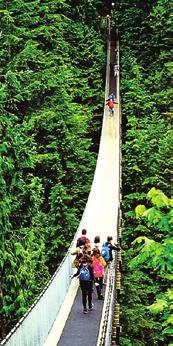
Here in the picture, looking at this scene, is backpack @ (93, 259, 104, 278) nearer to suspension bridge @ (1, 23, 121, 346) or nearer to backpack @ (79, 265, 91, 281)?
suspension bridge @ (1, 23, 121, 346)

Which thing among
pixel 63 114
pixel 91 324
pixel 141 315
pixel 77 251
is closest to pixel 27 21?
pixel 63 114

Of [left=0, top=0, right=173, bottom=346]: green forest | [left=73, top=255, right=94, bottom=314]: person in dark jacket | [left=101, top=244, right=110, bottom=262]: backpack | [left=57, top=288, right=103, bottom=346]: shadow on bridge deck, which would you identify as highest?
[left=0, top=0, right=173, bottom=346]: green forest

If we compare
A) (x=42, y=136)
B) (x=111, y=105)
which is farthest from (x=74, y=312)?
(x=111, y=105)

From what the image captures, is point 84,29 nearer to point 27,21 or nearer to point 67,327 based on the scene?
point 27,21

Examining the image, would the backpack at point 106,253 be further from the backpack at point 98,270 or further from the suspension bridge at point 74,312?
the backpack at point 98,270

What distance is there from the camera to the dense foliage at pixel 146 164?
7418mm

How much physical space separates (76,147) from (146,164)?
2625 mm

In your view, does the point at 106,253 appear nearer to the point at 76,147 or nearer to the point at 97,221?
the point at 97,221

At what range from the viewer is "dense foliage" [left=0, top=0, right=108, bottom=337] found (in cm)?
1397

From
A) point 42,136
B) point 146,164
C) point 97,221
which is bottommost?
point 97,221

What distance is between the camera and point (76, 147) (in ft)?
80.3

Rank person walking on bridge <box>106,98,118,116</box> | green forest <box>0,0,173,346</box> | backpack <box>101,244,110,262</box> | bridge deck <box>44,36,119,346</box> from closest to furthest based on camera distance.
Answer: bridge deck <box>44,36,119,346</box>
backpack <box>101,244,110,262</box>
green forest <box>0,0,173,346</box>
person walking on bridge <box>106,98,118,116</box>

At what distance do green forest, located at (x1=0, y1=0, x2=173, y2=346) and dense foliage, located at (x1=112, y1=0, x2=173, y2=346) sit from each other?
0.12 ft

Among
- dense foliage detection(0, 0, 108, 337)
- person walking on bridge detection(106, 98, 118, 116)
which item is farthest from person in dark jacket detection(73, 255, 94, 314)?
person walking on bridge detection(106, 98, 118, 116)
